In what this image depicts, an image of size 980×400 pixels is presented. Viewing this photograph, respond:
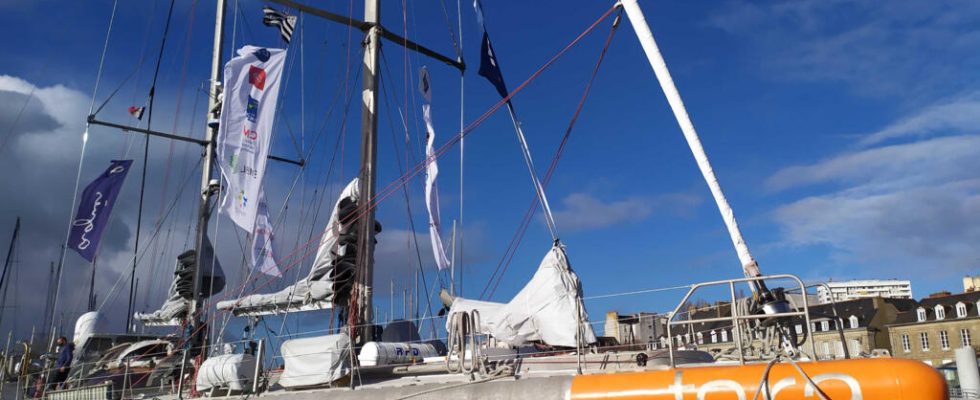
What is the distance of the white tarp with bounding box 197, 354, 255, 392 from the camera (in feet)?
46.2

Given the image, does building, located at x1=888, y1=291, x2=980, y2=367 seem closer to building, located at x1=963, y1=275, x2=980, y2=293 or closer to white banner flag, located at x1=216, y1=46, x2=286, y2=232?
building, located at x1=963, y1=275, x2=980, y2=293

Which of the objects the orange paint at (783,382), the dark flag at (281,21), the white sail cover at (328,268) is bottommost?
the orange paint at (783,382)

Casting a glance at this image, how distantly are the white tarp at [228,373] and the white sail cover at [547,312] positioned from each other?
479 centimetres

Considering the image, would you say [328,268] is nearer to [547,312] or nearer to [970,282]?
[547,312]

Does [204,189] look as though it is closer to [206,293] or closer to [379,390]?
[206,293]

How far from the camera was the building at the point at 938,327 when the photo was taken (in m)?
69.1

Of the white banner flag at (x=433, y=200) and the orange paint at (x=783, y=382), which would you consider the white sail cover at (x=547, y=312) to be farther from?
the white banner flag at (x=433, y=200)

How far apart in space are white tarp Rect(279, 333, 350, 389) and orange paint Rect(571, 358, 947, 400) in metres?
5.13

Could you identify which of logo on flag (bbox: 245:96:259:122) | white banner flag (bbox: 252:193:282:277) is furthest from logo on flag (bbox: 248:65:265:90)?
white banner flag (bbox: 252:193:282:277)

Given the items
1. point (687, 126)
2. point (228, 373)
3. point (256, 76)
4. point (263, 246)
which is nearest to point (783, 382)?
point (687, 126)

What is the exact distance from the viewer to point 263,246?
2600cm

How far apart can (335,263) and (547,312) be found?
6942 millimetres

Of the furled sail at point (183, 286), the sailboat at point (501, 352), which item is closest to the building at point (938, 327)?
the furled sail at point (183, 286)

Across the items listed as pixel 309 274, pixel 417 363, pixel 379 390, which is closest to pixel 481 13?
pixel 309 274
